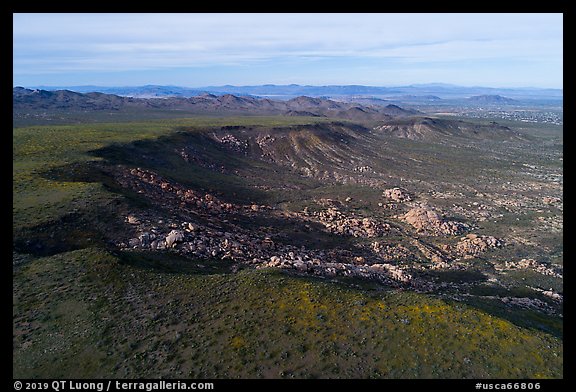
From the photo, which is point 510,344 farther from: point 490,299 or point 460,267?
point 460,267

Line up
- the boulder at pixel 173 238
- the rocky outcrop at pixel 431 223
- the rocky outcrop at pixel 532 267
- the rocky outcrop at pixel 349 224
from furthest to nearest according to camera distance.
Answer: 1. the rocky outcrop at pixel 431 223
2. the rocky outcrop at pixel 349 224
3. the rocky outcrop at pixel 532 267
4. the boulder at pixel 173 238

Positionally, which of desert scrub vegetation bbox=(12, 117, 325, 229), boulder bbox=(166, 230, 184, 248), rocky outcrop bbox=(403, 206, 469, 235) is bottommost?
rocky outcrop bbox=(403, 206, 469, 235)

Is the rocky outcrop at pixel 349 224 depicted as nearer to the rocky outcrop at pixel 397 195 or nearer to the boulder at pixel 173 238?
the rocky outcrop at pixel 397 195

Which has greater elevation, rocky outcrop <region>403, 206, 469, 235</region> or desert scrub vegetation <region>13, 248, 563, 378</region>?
desert scrub vegetation <region>13, 248, 563, 378</region>

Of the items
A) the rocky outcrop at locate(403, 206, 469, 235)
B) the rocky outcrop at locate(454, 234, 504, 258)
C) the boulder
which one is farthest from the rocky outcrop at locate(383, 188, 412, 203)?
the boulder

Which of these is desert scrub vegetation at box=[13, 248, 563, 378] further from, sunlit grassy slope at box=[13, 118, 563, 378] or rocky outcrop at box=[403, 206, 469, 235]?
rocky outcrop at box=[403, 206, 469, 235]

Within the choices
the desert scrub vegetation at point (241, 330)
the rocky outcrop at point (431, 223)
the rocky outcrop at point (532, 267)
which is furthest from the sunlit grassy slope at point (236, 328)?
the rocky outcrop at point (431, 223)

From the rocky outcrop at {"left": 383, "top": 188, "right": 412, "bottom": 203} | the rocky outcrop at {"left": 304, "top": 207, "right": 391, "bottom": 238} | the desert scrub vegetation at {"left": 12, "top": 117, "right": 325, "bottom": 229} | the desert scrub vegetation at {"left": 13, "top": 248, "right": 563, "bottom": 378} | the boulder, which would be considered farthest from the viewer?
the rocky outcrop at {"left": 383, "top": 188, "right": 412, "bottom": 203}

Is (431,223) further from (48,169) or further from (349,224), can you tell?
(48,169)
